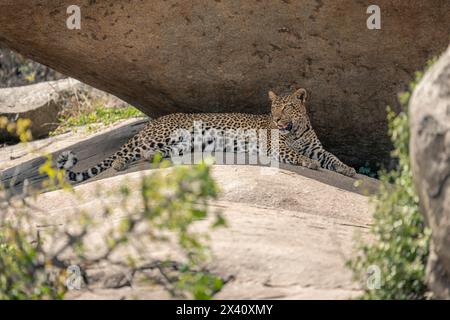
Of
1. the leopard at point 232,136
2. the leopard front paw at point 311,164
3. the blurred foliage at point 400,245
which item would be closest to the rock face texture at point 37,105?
the leopard at point 232,136

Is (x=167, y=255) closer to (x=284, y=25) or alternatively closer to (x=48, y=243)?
(x=48, y=243)

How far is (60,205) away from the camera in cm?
873

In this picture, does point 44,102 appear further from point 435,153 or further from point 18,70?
point 435,153

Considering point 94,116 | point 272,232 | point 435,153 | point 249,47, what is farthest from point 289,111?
point 435,153

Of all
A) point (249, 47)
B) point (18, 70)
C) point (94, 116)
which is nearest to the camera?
point (249, 47)

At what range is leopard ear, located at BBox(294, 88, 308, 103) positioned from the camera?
10.4 metres

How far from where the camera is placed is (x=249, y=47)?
33.7 feet

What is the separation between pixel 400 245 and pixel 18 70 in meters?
14.1

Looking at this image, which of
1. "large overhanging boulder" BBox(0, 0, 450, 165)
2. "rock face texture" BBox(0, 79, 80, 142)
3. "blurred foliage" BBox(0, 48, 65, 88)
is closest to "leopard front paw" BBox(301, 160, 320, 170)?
"large overhanging boulder" BBox(0, 0, 450, 165)

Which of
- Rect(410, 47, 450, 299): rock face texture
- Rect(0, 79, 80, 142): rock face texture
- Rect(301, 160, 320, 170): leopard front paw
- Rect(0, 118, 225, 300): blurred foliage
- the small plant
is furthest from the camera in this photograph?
Rect(0, 79, 80, 142): rock face texture

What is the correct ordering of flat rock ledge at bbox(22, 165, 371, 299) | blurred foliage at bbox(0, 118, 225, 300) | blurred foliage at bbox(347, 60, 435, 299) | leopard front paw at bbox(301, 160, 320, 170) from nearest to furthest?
blurred foliage at bbox(0, 118, 225, 300) < blurred foliage at bbox(347, 60, 435, 299) < flat rock ledge at bbox(22, 165, 371, 299) < leopard front paw at bbox(301, 160, 320, 170)

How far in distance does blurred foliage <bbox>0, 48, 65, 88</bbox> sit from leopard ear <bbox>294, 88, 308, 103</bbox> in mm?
8664

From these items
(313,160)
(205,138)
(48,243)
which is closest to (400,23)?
(313,160)

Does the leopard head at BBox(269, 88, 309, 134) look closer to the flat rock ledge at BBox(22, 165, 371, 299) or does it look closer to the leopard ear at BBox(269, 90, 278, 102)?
the leopard ear at BBox(269, 90, 278, 102)
